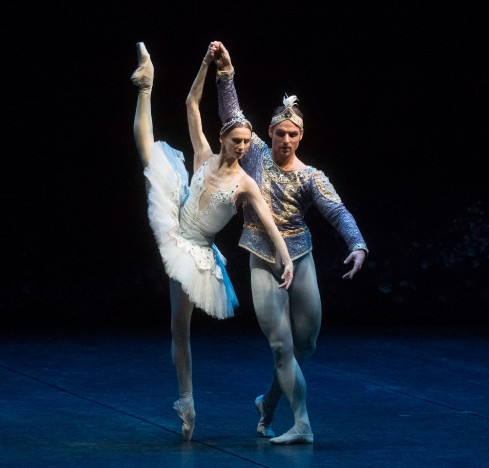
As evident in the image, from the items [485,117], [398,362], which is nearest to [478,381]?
[398,362]

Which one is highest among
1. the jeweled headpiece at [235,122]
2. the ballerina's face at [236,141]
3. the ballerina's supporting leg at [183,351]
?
the jeweled headpiece at [235,122]

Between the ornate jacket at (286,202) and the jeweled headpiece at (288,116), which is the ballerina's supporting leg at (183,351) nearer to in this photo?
the ornate jacket at (286,202)

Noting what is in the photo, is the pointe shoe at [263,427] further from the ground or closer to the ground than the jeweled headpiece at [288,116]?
closer to the ground

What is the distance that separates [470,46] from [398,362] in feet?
8.69

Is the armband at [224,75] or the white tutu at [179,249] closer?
the white tutu at [179,249]

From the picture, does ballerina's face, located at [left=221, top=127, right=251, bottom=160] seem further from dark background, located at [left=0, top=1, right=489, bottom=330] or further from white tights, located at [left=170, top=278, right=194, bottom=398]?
dark background, located at [left=0, top=1, right=489, bottom=330]

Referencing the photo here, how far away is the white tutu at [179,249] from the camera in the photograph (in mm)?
4742

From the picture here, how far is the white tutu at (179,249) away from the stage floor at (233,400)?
0.56 meters

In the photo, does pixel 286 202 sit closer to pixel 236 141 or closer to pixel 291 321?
pixel 236 141

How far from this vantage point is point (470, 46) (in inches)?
340

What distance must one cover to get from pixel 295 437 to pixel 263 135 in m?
3.93

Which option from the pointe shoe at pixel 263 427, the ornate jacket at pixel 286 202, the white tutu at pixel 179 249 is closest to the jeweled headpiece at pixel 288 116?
the ornate jacket at pixel 286 202

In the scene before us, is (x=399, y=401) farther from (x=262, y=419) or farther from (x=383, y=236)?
(x=383, y=236)

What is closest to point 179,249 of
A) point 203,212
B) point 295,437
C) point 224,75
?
point 203,212
